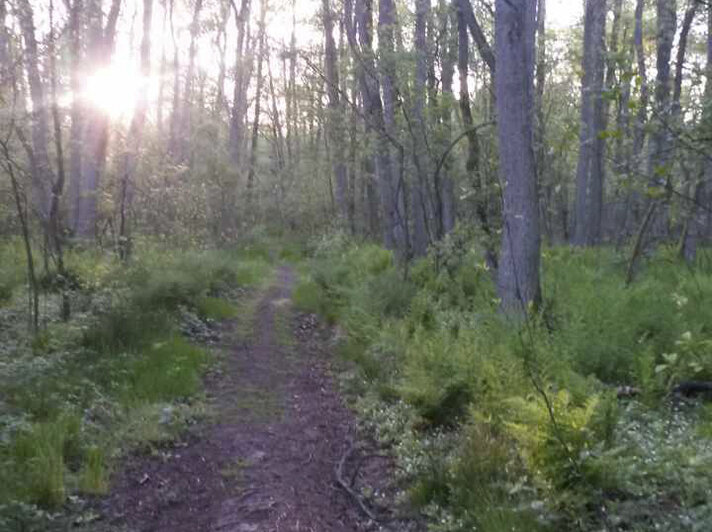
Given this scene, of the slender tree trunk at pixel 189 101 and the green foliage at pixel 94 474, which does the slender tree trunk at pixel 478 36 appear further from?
the slender tree trunk at pixel 189 101

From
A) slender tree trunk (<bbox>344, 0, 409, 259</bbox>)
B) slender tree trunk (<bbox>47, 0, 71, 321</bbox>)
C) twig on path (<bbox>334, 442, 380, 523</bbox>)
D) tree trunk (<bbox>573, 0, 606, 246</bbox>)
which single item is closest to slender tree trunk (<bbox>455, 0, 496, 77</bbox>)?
slender tree trunk (<bbox>344, 0, 409, 259</bbox>)

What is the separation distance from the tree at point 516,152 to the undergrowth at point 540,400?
48 centimetres

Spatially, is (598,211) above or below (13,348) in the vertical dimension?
above

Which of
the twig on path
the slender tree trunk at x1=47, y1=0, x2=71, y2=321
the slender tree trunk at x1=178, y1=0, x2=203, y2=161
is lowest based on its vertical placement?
the twig on path

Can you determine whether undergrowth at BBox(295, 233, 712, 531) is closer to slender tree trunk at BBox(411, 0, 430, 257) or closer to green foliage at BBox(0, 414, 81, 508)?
green foliage at BBox(0, 414, 81, 508)

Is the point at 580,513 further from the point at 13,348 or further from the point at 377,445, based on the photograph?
the point at 13,348

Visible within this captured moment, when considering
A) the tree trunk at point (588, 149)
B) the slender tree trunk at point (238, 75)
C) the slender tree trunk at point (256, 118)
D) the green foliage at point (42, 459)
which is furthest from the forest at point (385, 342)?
the slender tree trunk at point (238, 75)

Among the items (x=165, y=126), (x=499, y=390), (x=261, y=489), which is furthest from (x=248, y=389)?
(x=165, y=126)

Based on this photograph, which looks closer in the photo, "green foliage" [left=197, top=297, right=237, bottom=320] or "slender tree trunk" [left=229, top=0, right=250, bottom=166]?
"green foliage" [left=197, top=297, right=237, bottom=320]

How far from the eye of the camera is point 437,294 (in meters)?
10.7

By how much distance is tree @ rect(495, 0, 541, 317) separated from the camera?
8258 millimetres

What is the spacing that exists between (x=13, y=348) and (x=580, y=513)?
624 centimetres

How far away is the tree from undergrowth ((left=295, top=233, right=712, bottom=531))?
0.48 metres

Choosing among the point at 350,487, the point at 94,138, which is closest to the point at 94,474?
the point at 350,487
